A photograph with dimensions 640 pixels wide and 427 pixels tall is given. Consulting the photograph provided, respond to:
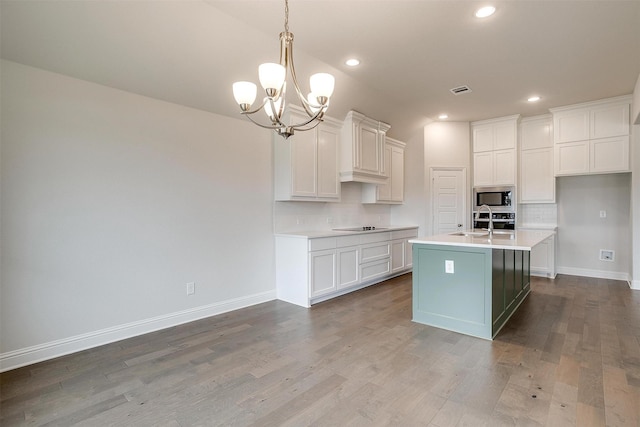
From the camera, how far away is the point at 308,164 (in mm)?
4301

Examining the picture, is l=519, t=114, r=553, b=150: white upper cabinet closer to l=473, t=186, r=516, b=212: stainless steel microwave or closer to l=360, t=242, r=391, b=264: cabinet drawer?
l=473, t=186, r=516, b=212: stainless steel microwave

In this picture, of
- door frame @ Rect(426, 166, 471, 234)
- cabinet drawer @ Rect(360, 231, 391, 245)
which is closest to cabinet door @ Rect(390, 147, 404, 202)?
door frame @ Rect(426, 166, 471, 234)

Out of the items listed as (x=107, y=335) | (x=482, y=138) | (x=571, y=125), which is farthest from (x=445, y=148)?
(x=107, y=335)

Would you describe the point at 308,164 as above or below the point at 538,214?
above

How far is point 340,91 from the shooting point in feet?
13.6

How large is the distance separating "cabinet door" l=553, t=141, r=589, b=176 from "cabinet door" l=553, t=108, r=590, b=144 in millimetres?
95

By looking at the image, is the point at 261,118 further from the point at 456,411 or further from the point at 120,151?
the point at 456,411

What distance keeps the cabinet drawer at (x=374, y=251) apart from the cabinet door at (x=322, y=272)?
0.67 m

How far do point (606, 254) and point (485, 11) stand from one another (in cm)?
480

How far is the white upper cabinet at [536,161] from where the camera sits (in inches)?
211

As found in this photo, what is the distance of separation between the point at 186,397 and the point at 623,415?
2.62 m

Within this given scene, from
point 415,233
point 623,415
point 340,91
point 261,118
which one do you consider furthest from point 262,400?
point 415,233

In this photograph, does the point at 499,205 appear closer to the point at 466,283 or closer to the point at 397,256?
the point at 397,256

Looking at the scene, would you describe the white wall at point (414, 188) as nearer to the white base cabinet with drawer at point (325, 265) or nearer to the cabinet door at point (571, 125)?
the white base cabinet with drawer at point (325, 265)
